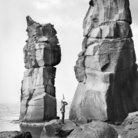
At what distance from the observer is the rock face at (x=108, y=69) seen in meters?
28.8

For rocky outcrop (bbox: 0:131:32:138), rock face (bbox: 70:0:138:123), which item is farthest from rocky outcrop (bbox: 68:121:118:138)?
rock face (bbox: 70:0:138:123)

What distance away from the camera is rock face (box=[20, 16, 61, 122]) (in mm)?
36062

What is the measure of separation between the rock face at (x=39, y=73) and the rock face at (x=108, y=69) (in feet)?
15.3

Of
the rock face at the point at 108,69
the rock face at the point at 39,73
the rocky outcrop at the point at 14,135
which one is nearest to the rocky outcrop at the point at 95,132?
the rocky outcrop at the point at 14,135

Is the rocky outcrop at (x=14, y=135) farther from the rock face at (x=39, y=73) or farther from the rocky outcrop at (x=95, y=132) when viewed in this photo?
the rock face at (x=39, y=73)

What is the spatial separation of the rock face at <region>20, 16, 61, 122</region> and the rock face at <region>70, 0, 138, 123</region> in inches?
184

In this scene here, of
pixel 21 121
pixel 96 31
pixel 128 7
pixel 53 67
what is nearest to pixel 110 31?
pixel 96 31

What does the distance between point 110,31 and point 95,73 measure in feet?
13.6

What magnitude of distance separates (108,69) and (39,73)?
1178cm

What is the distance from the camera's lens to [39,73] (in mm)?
38531

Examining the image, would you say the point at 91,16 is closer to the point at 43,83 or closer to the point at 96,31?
the point at 96,31

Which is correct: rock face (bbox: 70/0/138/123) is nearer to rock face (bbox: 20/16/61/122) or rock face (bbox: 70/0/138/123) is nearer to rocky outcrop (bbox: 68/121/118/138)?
rock face (bbox: 20/16/61/122)

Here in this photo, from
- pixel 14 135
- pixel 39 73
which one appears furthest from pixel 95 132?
pixel 39 73

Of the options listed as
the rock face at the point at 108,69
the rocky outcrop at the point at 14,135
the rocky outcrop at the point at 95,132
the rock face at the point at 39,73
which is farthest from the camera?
the rock face at the point at 39,73
